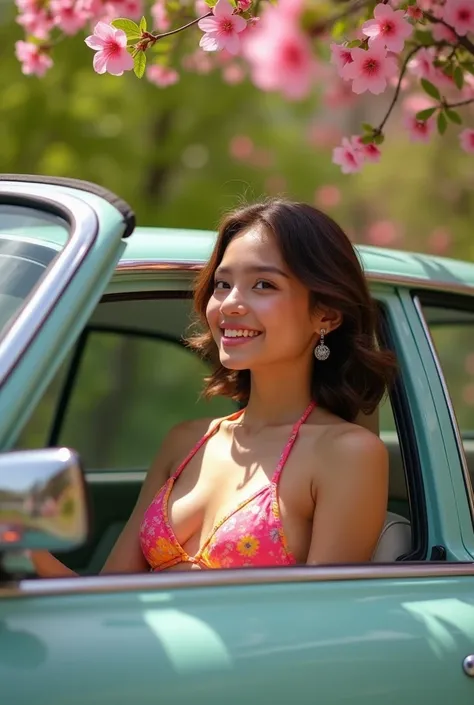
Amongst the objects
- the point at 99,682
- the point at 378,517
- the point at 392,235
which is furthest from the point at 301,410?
the point at 392,235

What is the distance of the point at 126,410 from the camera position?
13.2 meters

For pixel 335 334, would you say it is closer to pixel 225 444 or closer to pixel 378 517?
pixel 225 444

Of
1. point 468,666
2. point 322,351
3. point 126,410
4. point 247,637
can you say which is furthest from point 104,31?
point 126,410

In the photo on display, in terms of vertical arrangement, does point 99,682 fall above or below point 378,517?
below

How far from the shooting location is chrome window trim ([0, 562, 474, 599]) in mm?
2152

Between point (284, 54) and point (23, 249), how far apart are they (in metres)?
0.62

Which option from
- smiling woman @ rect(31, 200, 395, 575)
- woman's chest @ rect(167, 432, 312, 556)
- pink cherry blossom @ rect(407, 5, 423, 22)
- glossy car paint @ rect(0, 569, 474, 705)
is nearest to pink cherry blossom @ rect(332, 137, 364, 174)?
pink cherry blossom @ rect(407, 5, 423, 22)

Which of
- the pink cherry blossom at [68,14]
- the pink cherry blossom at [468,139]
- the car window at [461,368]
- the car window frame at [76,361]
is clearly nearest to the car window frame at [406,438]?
the car window frame at [76,361]

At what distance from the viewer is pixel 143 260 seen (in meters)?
2.78

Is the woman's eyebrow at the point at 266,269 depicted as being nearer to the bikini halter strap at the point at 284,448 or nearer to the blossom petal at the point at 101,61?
the bikini halter strap at the point at 284,448

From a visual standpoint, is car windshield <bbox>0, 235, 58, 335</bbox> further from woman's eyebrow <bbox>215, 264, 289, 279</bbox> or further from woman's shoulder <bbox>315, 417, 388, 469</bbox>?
woman's shoulder <bbox>315, 417, 388, 469</bbox>

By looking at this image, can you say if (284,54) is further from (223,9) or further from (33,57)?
(33,57)

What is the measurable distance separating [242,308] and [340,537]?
59 centimetres

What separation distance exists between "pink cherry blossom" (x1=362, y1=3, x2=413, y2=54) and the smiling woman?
1.73 feet
